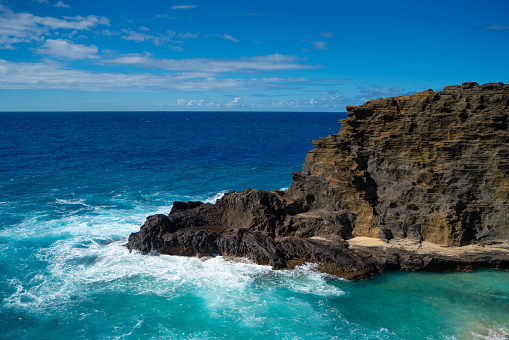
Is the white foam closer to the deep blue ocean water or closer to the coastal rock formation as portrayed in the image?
the deep blue ocean water

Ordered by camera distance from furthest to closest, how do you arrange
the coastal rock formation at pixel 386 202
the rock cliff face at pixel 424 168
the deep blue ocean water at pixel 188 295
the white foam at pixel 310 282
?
the rock cliff face at pixel 424 168
the coastal rock formation at pixel 386 202
the white foam at pixel 310 282
the deep blue ocean water at pixel 188 295

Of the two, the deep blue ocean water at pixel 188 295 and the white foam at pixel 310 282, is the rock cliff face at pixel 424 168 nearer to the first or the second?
the deep blue ocean water at pixel 188 295

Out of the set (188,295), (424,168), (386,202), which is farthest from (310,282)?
(424,168)

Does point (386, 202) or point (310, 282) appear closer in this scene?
point (310, 282)

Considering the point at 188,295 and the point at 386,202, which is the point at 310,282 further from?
the point at 386,202

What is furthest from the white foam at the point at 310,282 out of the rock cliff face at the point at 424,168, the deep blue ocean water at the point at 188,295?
the rock cliff face at the point at 424,168

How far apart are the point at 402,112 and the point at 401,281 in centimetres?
1250

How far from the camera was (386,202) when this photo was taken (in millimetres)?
26922

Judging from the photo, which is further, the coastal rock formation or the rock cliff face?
the rock cliff face

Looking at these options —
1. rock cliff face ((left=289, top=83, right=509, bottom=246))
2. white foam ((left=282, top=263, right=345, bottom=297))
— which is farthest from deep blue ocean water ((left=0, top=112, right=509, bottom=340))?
rock cliff face ((left=289, top=83, right=509, bottom=246))

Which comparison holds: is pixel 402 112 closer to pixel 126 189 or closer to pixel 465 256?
pixel 465 256

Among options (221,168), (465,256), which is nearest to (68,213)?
(221,168)

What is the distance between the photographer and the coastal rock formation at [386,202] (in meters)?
24.3

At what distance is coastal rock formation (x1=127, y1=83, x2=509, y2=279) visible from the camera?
2433 cm
